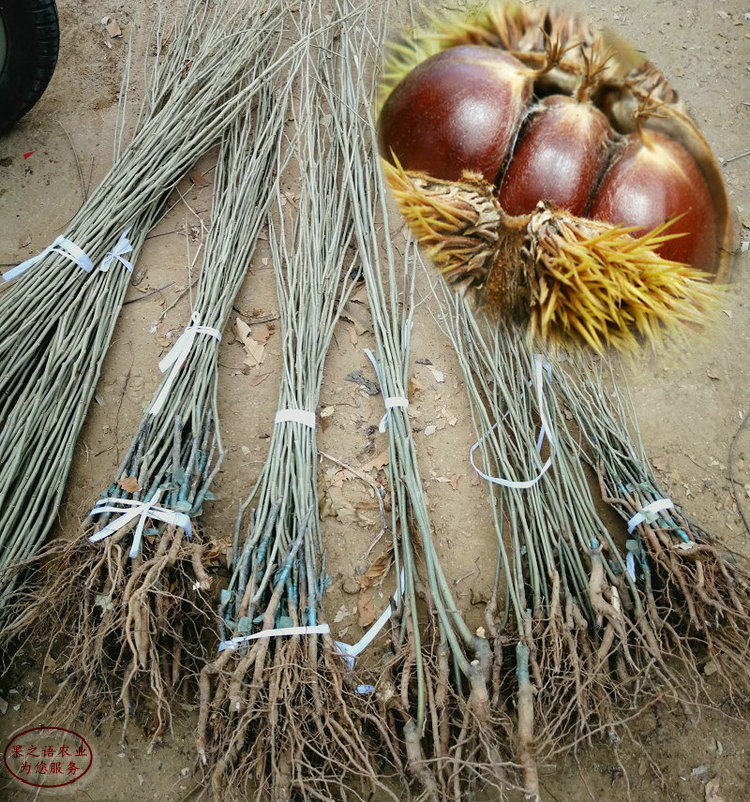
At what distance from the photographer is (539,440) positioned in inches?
72.2

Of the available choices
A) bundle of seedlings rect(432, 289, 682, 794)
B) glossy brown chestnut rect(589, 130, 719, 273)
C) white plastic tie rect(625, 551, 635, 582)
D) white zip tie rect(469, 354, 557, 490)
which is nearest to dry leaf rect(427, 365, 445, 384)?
bundle of seedlings rect(432, 289, 682, 794)

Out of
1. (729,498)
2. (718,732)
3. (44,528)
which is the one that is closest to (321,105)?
(44,528)

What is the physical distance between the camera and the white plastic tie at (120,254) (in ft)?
6.61

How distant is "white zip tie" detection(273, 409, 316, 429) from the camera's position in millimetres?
1756

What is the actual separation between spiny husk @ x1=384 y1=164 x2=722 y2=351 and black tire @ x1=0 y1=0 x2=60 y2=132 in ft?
4.25

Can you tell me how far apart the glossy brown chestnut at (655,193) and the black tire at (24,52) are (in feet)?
6.33

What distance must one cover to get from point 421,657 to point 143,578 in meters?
0.65

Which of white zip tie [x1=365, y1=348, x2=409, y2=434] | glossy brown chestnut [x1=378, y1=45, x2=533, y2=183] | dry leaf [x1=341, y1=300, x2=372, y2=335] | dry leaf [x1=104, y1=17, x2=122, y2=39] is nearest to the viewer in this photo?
white zip tie [x1=365, y1=348, x2=409, y2=434]

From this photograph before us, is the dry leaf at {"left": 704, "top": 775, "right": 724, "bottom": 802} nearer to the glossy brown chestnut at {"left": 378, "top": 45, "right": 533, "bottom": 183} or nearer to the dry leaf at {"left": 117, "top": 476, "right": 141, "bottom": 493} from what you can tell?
the dry leaf at {"left": 117, "top": 476, "right": 141, "bottom": 493}

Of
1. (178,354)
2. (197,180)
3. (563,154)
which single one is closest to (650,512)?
(563,154)

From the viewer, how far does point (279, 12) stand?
2.48m

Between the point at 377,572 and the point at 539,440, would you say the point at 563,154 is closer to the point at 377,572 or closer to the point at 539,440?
the point at 539,440

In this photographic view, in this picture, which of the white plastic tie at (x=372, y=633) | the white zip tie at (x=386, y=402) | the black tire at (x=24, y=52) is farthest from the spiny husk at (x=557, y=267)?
the black tire at (x=24, y=52)

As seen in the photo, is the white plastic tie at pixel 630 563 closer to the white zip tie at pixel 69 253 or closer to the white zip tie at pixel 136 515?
the white zip tie at pixel 136 515
